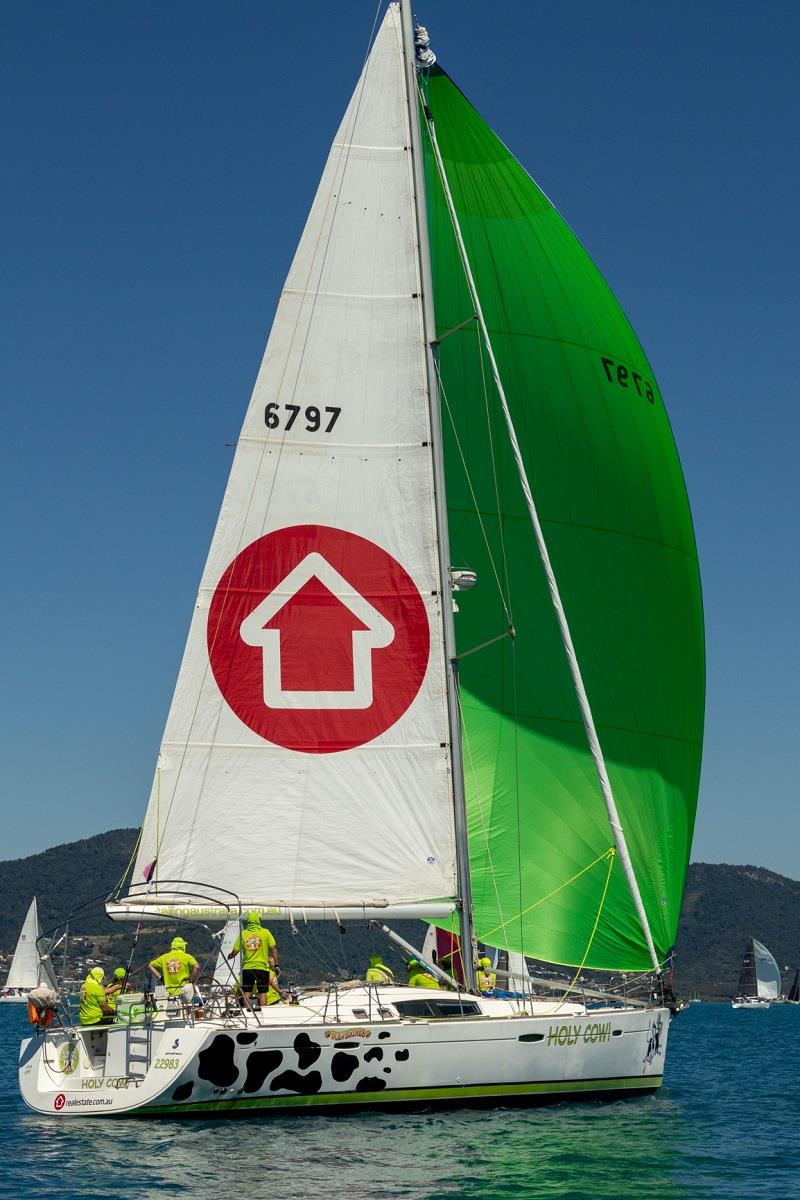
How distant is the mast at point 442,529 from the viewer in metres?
17.0

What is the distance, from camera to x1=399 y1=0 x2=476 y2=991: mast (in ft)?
55.7

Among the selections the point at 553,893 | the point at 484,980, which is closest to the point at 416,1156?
the point at 484,980

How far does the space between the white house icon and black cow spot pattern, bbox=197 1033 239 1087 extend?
4074mm

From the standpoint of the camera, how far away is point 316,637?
17719 millimetres

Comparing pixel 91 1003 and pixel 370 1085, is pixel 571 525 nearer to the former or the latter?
pixel 370 1085

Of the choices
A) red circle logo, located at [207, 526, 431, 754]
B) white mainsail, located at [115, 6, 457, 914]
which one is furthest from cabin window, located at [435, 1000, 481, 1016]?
red circle logo, located at [207, 526, 431, 754]

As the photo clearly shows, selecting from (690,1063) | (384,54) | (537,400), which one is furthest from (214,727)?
(690,1063)

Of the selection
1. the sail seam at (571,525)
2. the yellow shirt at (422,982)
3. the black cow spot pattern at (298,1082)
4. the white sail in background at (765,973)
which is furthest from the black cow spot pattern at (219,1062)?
the white sail in background at (765,973)

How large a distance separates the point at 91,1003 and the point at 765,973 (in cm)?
8591

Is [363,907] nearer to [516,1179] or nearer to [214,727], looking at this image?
[214,727]

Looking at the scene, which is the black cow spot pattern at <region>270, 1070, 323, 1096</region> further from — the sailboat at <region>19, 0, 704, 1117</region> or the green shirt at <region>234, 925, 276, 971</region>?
the green shirt at <region>234, 925, 276, 971</region>

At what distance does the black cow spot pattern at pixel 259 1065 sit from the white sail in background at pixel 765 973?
82678 mm

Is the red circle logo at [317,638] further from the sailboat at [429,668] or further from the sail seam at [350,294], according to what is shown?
the sail seam at [350,294]

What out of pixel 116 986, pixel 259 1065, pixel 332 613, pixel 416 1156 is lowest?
pixel 416 1156
